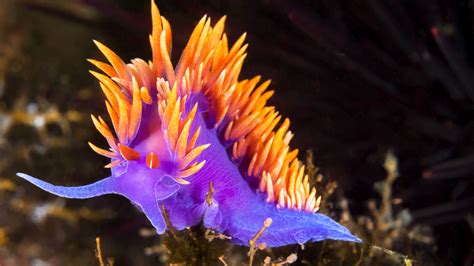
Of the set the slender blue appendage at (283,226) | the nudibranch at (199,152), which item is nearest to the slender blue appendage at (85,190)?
the nudibranch at (199,152)

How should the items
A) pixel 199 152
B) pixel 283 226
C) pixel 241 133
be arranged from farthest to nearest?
pixel 241 133, pixel 283 226, pixel 199 152

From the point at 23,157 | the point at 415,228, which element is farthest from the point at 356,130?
the point at 23,157

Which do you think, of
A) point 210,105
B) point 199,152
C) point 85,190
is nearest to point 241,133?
point 210,105

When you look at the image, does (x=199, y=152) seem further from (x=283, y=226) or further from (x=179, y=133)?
(x=283, y=226)

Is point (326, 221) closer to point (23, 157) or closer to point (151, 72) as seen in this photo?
point (151, 72)

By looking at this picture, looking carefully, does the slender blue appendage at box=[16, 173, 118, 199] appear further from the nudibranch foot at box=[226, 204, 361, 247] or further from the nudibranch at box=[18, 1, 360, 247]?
the nudibranch foot at box=[226, 204, 361, 247]

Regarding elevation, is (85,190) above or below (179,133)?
below

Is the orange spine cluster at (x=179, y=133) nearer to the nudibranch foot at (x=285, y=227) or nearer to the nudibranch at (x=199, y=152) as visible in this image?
the nudibranch at (x=199, y=152)
